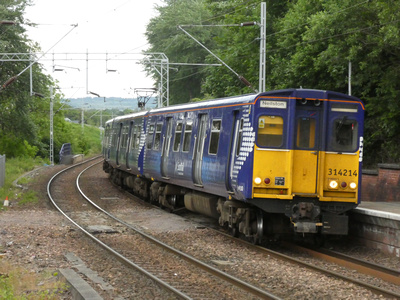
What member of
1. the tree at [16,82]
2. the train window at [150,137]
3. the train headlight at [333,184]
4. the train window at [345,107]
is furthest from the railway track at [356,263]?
the tree at [16,82]

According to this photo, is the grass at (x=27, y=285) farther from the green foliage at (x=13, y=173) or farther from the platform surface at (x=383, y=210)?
the green foliage at (x=13, y=173)

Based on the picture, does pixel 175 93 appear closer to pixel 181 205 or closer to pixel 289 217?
pixel 181 205

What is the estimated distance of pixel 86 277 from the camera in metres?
9.63

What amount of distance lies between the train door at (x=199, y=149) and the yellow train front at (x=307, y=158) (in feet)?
9.38

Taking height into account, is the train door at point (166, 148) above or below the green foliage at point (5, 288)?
above

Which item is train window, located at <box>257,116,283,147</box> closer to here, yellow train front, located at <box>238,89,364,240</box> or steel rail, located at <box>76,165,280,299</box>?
yellow train front, located at <box>238,89,364,240</box>

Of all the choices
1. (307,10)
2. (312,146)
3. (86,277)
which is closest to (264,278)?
(86,277)

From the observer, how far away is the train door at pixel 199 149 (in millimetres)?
15180

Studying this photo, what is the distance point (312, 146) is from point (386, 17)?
688 cm

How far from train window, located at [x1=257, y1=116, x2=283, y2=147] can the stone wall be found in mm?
5667

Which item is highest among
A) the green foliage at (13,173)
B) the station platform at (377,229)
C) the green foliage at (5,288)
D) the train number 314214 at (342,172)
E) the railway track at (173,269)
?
the train number 314214 at (342,172)

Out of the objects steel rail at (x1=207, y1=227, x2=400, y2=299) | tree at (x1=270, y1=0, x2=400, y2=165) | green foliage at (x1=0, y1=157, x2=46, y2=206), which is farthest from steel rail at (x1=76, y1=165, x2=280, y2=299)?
green foliage at (x1=0, y1=157, x2=46, y2=206)

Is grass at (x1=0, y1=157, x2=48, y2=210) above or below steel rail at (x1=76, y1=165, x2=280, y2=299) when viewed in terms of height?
below

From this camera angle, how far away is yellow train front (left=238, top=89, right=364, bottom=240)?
1205 cm
